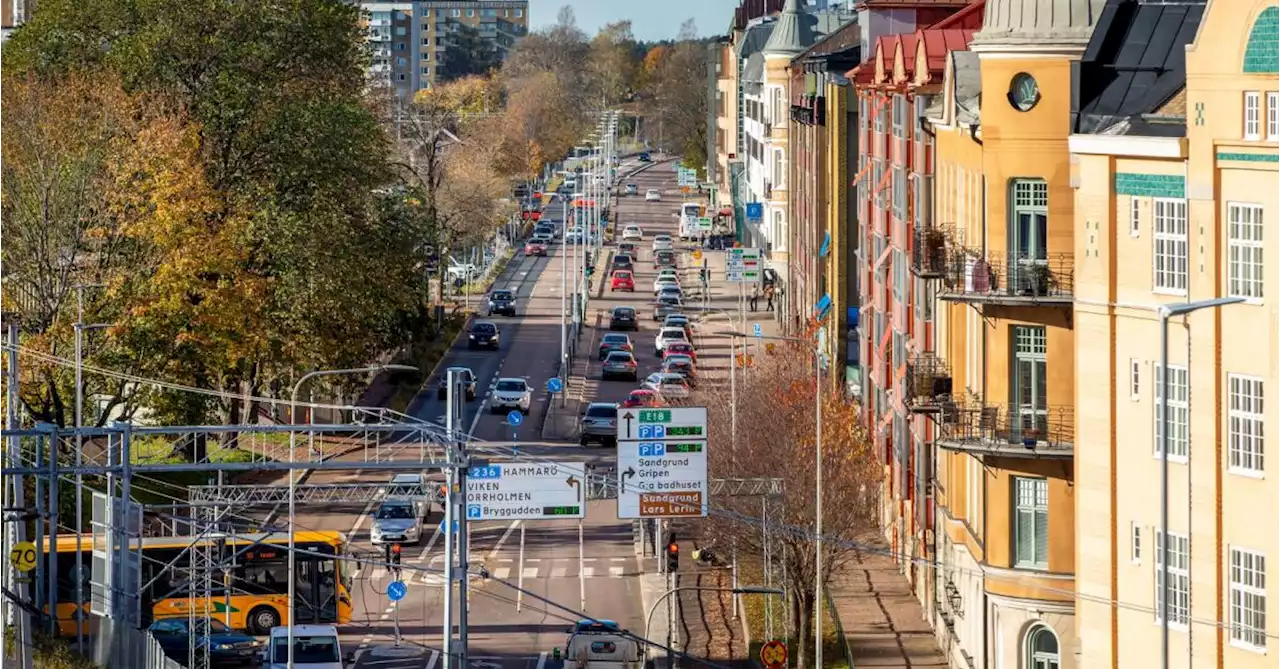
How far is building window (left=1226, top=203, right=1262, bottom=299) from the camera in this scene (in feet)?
111

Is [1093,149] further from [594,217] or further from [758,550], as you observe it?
[594,217]

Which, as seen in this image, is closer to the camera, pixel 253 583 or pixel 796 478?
pixel 796 478

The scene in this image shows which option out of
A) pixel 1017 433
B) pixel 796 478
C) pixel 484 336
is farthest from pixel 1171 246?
pixel 484 336

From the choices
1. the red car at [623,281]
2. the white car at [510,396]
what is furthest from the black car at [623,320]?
the white car at [510,396]

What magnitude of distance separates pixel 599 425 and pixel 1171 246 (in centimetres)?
4726

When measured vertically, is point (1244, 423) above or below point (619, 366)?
below

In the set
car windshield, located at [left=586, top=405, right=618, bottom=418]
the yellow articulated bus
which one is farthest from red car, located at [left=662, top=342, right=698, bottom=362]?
the yellow articulated bus

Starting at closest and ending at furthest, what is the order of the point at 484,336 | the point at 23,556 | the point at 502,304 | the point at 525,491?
the point at 525,491, the point at 23,556, the point at 484,336, the point at 502,304

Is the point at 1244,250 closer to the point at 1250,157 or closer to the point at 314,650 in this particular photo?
the point at 1250,157

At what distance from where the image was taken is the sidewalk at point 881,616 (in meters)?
53.2

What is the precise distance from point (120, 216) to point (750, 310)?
56.0 meters

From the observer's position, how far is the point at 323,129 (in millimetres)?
76438

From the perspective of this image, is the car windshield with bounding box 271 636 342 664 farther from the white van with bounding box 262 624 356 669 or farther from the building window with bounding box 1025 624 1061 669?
the building window with bounding box 1025 624 1061 669

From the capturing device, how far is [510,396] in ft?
296
